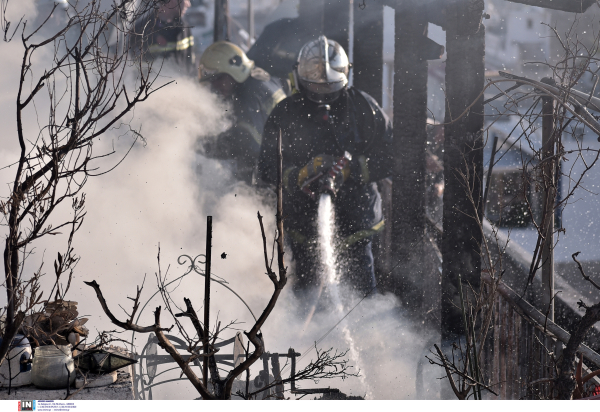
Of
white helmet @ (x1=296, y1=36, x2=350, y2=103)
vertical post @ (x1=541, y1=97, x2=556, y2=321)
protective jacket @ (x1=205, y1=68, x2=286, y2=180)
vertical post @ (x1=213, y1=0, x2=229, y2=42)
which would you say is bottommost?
vertical post @ (x1=541, y1=97, x2=556, y2=321)

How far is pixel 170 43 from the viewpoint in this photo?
2.44 metres

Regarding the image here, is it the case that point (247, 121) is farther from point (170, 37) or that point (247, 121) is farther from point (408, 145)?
point (408, 145)

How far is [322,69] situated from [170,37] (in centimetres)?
74

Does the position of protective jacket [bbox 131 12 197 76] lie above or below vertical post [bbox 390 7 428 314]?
above

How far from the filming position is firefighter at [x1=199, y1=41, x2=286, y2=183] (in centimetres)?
261

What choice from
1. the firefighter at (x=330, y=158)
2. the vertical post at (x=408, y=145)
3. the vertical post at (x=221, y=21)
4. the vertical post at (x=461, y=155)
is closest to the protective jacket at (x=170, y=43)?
the vertical post at (x=221, y=21)

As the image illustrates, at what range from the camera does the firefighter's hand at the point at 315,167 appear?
2629 mm

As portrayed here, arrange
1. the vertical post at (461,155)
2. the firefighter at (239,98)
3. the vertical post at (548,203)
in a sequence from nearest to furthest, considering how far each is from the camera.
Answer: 1. the vertical post at (548,203)
2. the vertical post at (461,155)
3. the firefighter at (239,98)

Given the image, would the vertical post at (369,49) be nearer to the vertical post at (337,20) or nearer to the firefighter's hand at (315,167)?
the vertical post at (337,20)

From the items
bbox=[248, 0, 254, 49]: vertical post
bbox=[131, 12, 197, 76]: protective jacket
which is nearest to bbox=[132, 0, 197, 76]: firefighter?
bbox=[131, 12, 197, 76]: protective jacket

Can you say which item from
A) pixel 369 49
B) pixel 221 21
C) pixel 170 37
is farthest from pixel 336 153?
pixel 170 37

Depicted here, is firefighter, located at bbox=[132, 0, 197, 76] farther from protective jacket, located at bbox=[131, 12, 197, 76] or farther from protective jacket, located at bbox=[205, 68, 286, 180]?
protective jacket, located at bbox=[205, 68, 286, 180]

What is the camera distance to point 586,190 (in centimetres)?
250
